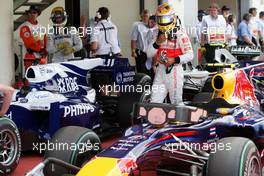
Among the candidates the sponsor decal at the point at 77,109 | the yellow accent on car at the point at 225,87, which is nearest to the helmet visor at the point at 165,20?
the yellow accent on car at the point at 225,87

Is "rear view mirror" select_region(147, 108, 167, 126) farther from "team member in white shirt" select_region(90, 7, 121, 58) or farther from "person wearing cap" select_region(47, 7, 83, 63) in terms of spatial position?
"team member in white shirt" select_region(90, 7, 121, 58)

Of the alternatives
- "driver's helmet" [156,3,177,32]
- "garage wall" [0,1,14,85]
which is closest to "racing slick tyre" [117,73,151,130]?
"driver's helmet" [156,3,177,32]

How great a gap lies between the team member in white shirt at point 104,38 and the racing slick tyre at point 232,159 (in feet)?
19.3

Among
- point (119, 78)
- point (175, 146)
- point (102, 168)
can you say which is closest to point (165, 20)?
point (119, 78)

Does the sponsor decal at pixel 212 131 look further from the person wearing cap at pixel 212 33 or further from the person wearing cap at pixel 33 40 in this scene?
the person wearing cap at pixel 212 33

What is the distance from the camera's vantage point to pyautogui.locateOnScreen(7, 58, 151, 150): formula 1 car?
273 inches

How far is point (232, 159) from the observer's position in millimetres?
4328

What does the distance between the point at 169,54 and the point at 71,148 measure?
→ 2730 millimetres

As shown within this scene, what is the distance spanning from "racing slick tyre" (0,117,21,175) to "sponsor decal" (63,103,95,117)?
30.4 inches

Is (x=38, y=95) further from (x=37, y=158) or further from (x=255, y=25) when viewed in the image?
(x=255, y=25)

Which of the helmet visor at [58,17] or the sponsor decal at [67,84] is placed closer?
→ the sponsor decal at [67,84]

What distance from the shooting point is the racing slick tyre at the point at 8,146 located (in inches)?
240

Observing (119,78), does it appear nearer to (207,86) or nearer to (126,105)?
(126,105)


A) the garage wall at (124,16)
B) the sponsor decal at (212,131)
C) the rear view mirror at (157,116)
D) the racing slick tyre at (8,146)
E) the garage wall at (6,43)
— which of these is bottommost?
the racing slick tyre at (8,146)
